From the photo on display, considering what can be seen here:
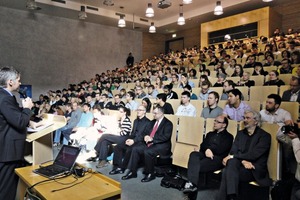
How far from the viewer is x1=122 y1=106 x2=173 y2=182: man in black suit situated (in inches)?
122

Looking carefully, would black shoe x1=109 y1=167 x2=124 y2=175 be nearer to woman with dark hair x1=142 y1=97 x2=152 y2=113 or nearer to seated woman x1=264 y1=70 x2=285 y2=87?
woman with dark hair x1=142 y1=97 x2=152 y2=113

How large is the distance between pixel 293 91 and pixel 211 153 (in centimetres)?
196

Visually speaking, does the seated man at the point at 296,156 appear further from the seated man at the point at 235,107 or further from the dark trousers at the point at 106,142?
the dark trousers at the point at 106,142

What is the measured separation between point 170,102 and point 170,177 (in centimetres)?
188

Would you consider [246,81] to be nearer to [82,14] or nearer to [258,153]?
[258,153]

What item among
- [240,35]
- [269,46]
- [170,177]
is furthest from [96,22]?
[170,177]

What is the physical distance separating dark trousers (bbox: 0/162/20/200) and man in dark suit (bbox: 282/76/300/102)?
367cm

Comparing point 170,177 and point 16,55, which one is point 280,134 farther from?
point 16,55

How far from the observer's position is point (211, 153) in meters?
2.65

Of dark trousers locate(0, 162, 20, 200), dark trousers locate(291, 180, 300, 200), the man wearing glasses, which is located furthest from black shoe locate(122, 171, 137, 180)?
the man wearing glasses

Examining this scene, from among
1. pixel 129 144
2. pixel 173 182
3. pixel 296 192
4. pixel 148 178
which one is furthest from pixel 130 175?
pixel 296 192

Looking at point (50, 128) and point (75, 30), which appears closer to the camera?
point (50, 128)

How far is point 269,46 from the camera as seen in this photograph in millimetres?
6426

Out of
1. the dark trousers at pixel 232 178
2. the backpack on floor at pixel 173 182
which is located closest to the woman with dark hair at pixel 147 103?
the backpack on floor at pixel 173 182
